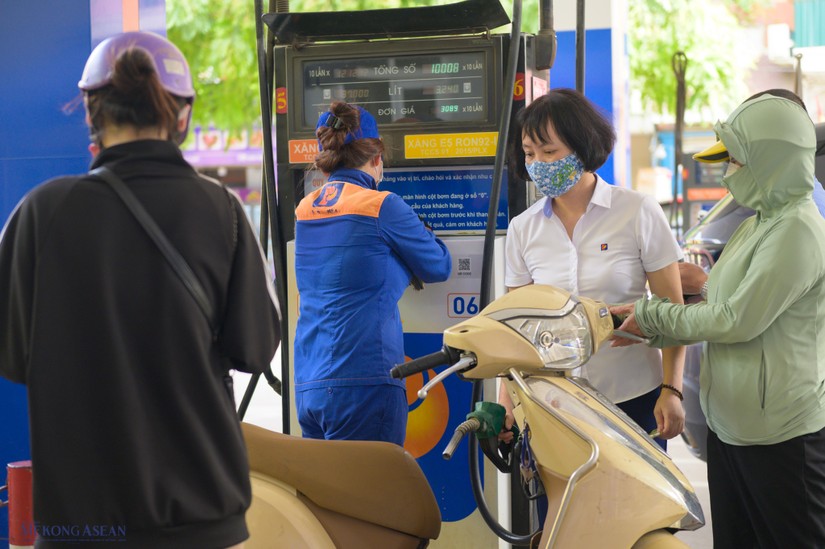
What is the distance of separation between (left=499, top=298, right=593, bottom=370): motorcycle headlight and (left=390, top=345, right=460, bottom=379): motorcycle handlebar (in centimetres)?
15

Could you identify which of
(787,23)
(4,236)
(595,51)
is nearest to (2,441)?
(4,236)

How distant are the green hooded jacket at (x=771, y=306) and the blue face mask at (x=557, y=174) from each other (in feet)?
1.62

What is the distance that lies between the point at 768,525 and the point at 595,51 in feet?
16.5

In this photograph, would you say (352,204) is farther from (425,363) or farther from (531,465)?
(531,465)

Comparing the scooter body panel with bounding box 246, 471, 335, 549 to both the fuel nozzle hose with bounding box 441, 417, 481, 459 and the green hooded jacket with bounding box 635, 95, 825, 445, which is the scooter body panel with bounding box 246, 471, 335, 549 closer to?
the fuel nozzle hose with bounding box 441, 417, 481, 459

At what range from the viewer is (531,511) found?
3943 millimetres

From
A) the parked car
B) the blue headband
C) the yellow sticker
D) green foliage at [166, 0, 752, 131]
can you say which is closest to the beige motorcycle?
the blue headband

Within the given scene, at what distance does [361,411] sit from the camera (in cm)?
344

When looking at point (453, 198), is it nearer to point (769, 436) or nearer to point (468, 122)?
point (468, 122)

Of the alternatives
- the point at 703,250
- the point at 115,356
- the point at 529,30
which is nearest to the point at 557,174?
the point at 115,356

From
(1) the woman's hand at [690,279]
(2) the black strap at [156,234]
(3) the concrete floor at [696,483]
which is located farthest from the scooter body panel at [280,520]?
(3) the concrete floor at [696,483]

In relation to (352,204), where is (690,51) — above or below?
above

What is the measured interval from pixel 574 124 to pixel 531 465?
1108 millimetres

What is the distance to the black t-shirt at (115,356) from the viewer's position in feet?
6.73
